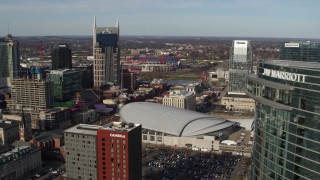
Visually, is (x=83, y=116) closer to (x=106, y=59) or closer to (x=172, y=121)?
(x=172, y=121)

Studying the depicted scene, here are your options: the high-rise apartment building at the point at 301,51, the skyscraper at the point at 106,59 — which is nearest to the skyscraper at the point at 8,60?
the skyscraper at the point at 106,59

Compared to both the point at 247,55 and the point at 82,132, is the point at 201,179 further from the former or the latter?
the point at 247,55

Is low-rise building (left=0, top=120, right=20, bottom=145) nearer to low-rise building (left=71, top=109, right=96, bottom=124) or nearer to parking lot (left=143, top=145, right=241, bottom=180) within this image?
low-rise building (left=71, top=109, right=96, bottom=124)

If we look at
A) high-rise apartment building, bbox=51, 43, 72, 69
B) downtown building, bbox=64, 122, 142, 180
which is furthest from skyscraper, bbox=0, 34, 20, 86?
downtown building, bbox=64, 122, 142, 180

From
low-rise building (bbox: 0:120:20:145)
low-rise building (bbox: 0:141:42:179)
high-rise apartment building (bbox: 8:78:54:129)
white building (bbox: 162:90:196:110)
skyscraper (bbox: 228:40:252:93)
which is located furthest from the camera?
skyscraper (bbox: 228:40:252:93)

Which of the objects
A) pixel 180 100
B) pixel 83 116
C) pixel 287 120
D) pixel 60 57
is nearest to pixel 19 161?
pixel 83 116

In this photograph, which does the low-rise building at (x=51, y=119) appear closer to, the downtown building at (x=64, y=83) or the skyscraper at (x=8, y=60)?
the downtown building at (x=64, y=83)

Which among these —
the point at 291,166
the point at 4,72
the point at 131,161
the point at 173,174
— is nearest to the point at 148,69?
the point at 4,72

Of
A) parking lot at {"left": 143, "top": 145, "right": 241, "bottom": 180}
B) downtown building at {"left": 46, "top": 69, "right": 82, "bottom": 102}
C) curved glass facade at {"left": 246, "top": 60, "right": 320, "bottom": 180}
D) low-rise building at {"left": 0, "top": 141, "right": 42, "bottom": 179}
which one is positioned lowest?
parking lot at {"left": 143, "top": 145, "right": 241, "bottom": 180}
